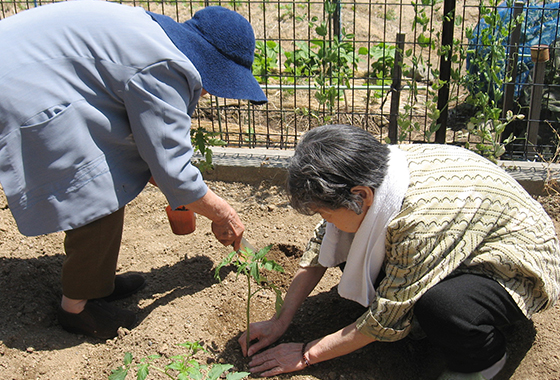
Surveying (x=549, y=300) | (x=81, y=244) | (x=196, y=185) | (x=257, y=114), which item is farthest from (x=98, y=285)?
(x=257, y=114)

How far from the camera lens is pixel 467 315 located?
5.98ft

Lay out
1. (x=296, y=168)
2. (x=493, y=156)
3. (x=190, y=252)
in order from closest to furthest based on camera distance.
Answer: (x=296, y=168), (x=190, y=252), (x=493, y=156)

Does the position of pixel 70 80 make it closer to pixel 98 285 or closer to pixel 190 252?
pixel 98 285

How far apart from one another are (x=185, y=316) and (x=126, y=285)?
385 mm

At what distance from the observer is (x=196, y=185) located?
2.01m

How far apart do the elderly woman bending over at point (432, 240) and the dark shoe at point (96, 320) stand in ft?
3.06

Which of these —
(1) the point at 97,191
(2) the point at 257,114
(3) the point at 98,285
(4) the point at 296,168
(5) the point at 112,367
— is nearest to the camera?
(4) the point at 296,168

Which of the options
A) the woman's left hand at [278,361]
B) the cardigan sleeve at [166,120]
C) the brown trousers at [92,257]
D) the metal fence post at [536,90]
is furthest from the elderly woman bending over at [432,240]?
the metal fence post at [536,90]

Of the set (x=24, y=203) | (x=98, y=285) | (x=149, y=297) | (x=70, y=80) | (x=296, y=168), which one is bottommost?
(x=149, y=297)

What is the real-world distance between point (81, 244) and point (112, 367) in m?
0.52

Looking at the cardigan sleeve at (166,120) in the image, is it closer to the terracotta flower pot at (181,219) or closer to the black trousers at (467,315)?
the terracotta flower pot at (181,219)

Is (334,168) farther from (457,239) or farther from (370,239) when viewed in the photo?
(457,239)

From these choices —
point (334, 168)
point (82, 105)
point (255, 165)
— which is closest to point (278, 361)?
point (334, 168)

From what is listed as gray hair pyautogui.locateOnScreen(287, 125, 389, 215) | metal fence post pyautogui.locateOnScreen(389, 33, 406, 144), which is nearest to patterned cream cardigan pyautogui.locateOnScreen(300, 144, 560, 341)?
gray hair pyautogui.locateOnScreen(287, 125, 389, 215)
